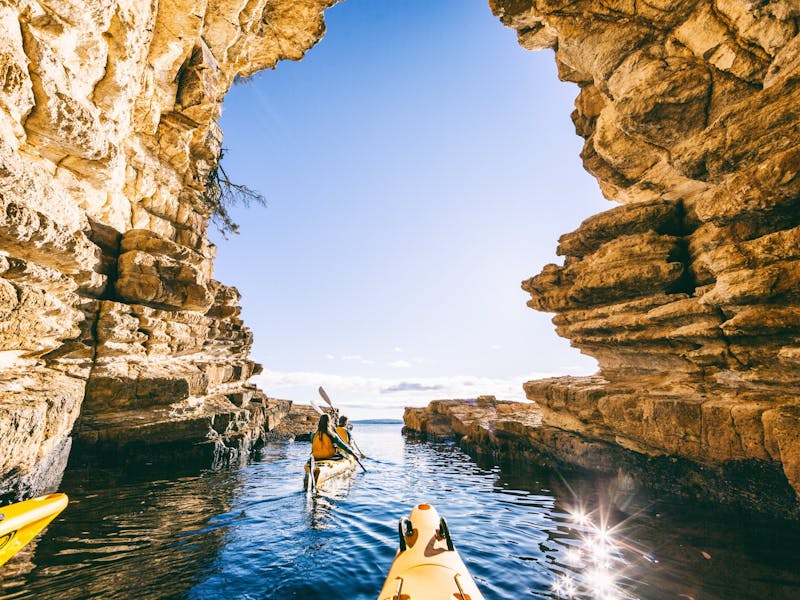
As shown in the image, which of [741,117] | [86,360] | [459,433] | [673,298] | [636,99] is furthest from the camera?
[459,433]

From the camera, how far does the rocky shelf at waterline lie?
819cm

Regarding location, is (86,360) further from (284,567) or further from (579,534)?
(579,534)

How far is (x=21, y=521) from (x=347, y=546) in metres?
5.27

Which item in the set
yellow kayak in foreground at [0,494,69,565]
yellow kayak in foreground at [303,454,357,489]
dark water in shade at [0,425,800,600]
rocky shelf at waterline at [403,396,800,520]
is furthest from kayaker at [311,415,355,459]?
rocky shelf at waterline at [403,396,800,520]

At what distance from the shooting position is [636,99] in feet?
44.5

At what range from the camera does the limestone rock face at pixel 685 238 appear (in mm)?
8711

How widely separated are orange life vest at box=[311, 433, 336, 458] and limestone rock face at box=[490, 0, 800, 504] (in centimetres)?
1044

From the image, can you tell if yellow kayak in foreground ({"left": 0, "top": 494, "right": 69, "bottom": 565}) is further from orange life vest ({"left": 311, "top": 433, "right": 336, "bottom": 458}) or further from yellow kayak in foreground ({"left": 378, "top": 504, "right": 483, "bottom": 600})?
orange life vest ({"left": 311, "top": 433, "right": 336, "bottom": 458})

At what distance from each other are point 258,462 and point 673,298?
64.3 feet

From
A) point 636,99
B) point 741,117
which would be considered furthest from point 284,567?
point 636,99

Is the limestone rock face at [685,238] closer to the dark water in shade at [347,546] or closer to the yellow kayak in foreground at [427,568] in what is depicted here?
the dark water in shade at [347,546]

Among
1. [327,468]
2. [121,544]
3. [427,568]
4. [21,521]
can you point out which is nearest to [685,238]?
[427,568]

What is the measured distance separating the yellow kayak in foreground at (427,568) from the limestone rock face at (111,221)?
26.1 ft

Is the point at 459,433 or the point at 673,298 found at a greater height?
the point at 673,298
